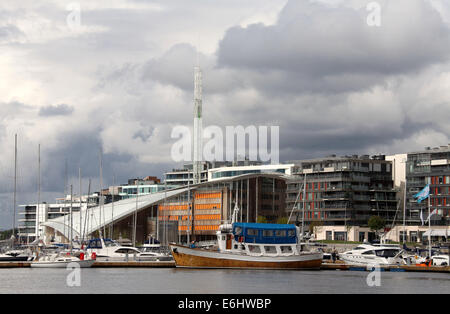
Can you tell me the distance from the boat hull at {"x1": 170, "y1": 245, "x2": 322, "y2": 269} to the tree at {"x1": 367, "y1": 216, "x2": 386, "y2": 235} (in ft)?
270

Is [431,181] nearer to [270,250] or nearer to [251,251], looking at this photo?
[270,250]

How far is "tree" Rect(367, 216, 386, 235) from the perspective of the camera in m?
174

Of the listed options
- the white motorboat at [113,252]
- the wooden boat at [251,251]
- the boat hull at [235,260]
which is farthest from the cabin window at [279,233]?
the white motorboat at [113,252]

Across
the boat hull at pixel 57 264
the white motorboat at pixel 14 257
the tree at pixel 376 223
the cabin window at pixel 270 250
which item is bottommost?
the white motorboat at pixel 14 257

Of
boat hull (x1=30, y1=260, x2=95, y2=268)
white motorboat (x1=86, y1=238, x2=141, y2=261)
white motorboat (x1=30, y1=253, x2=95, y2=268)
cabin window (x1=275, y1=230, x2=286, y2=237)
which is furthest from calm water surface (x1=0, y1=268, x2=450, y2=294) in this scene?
white motorboat (x1=86, y1=238, x2=141, y2=261)

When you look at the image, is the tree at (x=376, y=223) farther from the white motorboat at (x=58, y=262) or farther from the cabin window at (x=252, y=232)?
the white motorboat at (x=58, y=262)

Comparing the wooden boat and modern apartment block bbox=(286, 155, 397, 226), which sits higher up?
modern apartment block bbox=(286, 155, 397, 226)

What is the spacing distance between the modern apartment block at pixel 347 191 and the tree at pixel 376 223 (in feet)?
22.1

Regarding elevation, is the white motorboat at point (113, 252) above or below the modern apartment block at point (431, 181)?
below

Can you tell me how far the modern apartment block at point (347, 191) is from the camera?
18300cm

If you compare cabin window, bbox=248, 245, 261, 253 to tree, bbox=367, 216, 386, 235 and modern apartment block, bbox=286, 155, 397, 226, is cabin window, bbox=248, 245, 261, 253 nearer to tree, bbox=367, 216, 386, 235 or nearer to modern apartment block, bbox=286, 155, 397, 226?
A: tree, bbox=367, 216, 386, 235

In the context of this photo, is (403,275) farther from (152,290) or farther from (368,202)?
(368,202)

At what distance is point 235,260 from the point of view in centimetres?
9281

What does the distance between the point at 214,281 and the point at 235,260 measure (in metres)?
18.9
